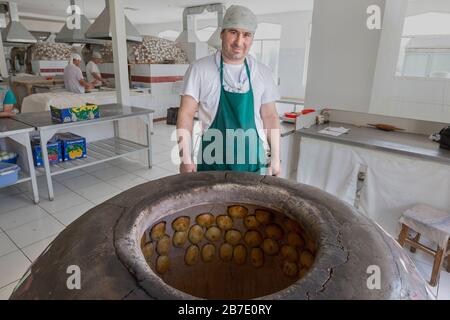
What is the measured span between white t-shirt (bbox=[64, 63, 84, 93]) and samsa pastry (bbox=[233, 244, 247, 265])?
555cm

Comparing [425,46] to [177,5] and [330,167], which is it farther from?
[177,5]

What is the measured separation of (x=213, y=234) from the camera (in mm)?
1104

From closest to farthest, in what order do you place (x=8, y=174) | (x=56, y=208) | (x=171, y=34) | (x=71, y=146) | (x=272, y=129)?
(x=272, y=129), (x=8, y=174), (x=56, y=208), (x=71, y=146), (x=171, y=34)

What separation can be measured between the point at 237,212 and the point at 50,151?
3136mm

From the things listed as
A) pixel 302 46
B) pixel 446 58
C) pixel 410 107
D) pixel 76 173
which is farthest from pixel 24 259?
pixel 302 46

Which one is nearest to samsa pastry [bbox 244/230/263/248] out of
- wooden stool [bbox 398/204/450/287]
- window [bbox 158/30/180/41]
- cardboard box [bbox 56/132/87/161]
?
wooden stool [bbox 398/204/450/287]

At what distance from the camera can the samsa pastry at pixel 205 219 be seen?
1.06 meters

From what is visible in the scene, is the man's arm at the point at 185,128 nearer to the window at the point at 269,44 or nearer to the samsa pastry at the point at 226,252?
the samsa pastry at the point at 226,252

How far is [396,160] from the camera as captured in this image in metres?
2.46

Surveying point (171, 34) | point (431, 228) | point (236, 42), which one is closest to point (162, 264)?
point (236, 42)

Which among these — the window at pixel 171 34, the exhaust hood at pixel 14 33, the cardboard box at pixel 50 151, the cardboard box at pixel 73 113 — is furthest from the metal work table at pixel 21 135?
the window at pixel 171 34
